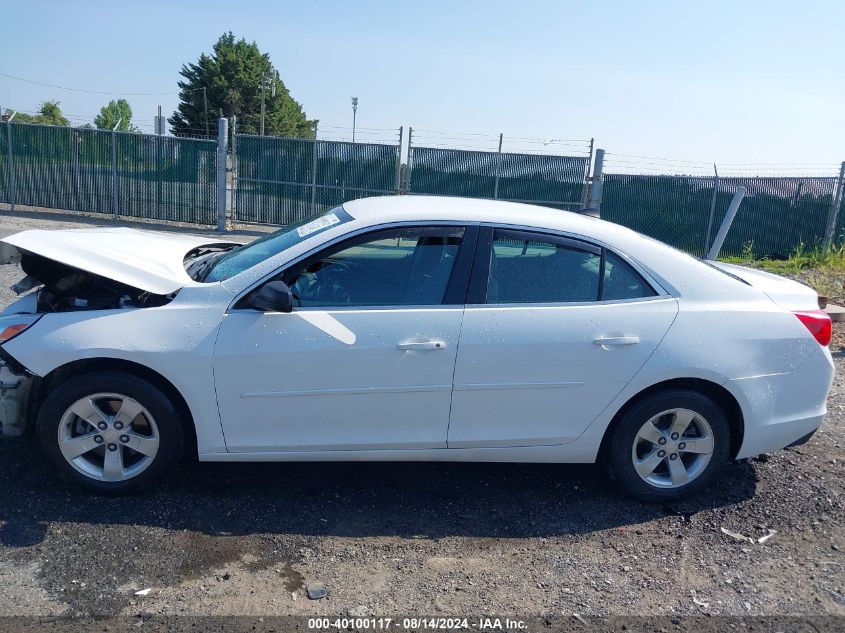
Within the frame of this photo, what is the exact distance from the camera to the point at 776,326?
414cm

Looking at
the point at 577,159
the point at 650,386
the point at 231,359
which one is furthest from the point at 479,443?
the point at 577,159

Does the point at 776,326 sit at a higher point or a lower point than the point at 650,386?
higher

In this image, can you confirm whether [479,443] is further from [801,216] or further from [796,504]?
[801,216]

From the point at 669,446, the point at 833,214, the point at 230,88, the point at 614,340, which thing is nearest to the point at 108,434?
the point at 614,340

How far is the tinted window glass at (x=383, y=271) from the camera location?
3996mm

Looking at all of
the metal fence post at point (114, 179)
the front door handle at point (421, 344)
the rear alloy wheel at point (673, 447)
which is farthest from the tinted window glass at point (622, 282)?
the metal fence post at point (114, 179)

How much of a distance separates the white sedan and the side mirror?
0.04 feet

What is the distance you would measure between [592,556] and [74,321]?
115 inches

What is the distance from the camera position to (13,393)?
154 inches

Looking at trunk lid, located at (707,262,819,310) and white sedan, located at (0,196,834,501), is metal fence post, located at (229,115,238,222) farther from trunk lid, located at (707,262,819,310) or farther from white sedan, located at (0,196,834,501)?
trunk lid, located at (707,262,819,310)

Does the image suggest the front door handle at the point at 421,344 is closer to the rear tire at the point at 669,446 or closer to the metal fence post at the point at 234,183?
the rear tire at the point at 669,446

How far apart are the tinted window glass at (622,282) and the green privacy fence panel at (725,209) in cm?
1172

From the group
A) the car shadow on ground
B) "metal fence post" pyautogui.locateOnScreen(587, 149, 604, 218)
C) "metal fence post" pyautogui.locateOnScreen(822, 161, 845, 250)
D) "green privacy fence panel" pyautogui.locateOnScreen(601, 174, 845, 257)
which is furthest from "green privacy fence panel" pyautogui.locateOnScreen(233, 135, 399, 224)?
the car shadow on ground

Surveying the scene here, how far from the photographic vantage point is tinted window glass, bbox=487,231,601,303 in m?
4.06
